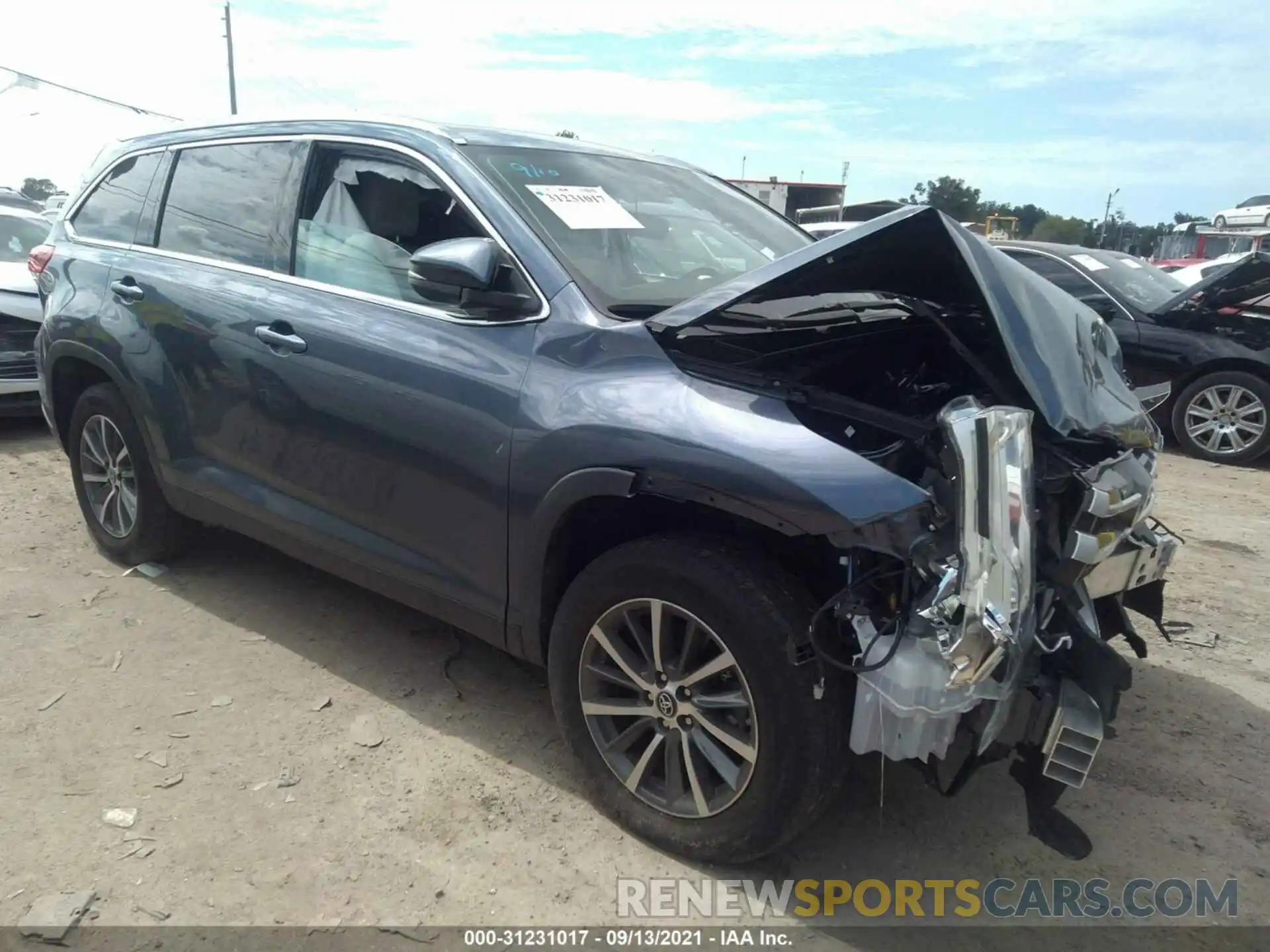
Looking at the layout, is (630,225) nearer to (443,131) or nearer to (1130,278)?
(443,131)

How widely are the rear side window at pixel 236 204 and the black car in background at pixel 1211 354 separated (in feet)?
20.0

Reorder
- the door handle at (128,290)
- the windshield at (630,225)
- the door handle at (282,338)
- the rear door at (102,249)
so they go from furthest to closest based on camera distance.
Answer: the rear door at (102,249), the door handle at (128,290), the door handle at (282,338), the windshield at (630,225)

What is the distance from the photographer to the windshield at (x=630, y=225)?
9.36 feet

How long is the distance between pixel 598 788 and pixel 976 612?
48.1 inches

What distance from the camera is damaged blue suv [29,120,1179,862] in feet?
7.14

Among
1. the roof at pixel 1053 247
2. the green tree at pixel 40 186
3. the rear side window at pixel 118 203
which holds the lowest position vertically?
the green tree at pixel 40 186

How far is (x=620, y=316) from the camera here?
8.78ft

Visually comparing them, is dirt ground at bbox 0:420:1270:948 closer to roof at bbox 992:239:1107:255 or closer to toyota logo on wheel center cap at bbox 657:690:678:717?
toyota logo on wheel center cap at bbox 657:690:678:717

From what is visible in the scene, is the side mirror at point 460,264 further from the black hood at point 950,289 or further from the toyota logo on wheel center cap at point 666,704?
the toyota logo on wheel center cap at point 666,704

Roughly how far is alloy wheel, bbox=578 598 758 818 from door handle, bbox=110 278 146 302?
2.54 m

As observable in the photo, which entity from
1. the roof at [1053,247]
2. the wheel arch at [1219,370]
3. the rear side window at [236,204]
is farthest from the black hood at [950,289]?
the roof at [1053,247]

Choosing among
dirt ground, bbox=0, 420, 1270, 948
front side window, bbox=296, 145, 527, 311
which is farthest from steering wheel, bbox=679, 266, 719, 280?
dirt ground, bbox=0, 420, 1270, 948

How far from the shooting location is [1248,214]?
681 inches

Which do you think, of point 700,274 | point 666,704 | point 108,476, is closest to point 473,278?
point 700,274
